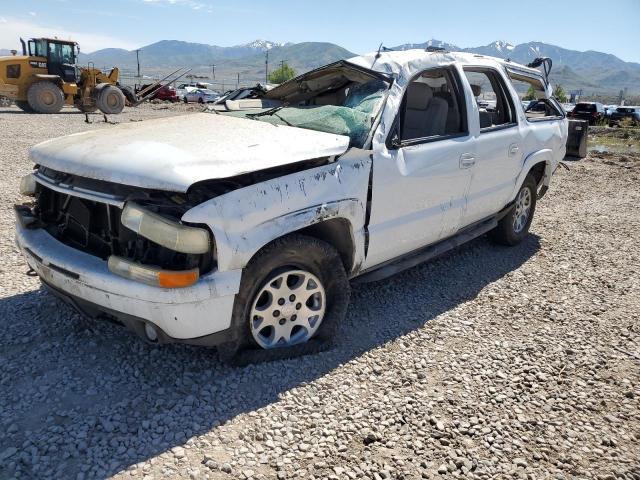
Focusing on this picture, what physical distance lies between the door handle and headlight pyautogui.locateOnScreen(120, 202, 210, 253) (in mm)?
2302

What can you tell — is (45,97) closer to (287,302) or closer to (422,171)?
(422,171)

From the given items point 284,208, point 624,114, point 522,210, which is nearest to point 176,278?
point 284,208

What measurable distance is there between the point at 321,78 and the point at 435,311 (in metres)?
2.16

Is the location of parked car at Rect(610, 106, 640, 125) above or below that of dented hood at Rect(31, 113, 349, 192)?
above

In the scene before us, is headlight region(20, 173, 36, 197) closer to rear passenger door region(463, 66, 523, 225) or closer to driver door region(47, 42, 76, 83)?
rear passenger door region(463, 66, 523, 225)

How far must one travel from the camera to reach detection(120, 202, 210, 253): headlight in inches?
97.7

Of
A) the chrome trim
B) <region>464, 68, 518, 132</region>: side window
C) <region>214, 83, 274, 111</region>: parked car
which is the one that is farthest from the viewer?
<region>464, 68, 518, 132</region>: side window

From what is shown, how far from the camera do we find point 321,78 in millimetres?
4363

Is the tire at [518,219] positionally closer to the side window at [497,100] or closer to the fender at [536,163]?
the fender at [536,163]

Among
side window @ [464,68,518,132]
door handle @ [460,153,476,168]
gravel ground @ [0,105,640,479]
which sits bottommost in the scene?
gravel ground @ [0,105,640,479]

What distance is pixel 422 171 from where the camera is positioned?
3.64 metres

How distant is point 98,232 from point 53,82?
19230mm

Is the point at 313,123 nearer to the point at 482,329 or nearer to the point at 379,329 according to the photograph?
the point at 379,329

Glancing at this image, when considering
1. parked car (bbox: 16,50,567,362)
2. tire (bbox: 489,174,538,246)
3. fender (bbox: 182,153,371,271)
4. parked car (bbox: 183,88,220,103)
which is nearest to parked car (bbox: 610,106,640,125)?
tire (bbox: 489,174,538,246)
